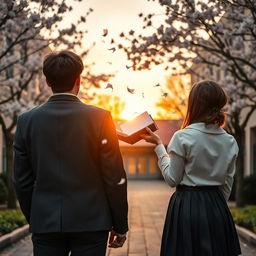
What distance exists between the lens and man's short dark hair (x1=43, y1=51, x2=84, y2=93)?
11.6 ft

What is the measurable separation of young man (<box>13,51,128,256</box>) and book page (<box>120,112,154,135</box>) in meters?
0.71

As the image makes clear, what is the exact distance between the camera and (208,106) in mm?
4012

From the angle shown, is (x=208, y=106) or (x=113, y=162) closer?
(x=113, y=162)

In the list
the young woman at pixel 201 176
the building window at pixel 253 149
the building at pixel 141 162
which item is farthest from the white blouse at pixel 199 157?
the building at pixel 141 162

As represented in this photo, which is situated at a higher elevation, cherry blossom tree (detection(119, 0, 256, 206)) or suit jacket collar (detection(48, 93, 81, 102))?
cherry blossom tree (detection(119, 0, 256, 206))

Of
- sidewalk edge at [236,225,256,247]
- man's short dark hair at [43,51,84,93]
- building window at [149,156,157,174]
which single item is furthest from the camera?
building window at [149,156,157,174]

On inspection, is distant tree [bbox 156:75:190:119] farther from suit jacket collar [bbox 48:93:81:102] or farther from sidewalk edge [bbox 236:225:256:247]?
suit jacket collar [bbox 48:93:81:102]

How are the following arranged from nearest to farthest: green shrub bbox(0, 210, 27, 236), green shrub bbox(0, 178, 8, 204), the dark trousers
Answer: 1. the dark trousers
2. green shrub bbox(0, 210, 27, 236)
3. green shrub bbox(0, 178, 8, 204)

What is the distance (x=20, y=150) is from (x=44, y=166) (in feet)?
0.75

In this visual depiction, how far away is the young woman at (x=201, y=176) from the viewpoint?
3.96 meters

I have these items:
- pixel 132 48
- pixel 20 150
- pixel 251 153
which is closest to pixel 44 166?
pixel 20 150

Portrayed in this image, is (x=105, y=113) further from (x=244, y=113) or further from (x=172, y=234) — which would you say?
(x=244, y=113)

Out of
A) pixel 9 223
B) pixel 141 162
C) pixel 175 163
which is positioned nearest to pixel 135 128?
pixel 175 163

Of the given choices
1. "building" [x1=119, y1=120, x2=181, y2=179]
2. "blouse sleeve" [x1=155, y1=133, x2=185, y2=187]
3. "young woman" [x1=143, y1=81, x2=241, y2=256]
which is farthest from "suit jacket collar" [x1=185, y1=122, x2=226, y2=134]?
"building" [x1=119, y1=120, x2=181, y2=179]
